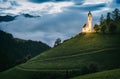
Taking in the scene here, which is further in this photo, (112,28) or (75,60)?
(112,28)

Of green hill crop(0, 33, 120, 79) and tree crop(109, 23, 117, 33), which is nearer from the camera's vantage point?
green hill crop(0, 33, 120, 79)

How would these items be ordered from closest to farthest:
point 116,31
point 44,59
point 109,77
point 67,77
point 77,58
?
point 109,77 < point 67,77 < point 77,58 < point 44,59 < point 116,31

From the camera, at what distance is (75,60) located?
159750 millimetres

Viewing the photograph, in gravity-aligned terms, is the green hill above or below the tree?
below

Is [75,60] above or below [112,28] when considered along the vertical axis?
below

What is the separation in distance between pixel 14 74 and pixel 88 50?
41613 mm

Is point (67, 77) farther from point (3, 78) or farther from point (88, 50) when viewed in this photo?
point (88, 50)

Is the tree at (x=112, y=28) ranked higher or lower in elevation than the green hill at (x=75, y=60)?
higher

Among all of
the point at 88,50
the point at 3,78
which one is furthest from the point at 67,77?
the point at 88,50

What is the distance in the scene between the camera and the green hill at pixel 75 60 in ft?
449

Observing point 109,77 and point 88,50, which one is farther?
point 88,50

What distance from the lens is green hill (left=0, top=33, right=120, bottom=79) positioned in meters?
137

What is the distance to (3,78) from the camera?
151 m

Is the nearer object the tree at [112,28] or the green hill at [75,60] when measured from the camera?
the green hill at [75,60]
